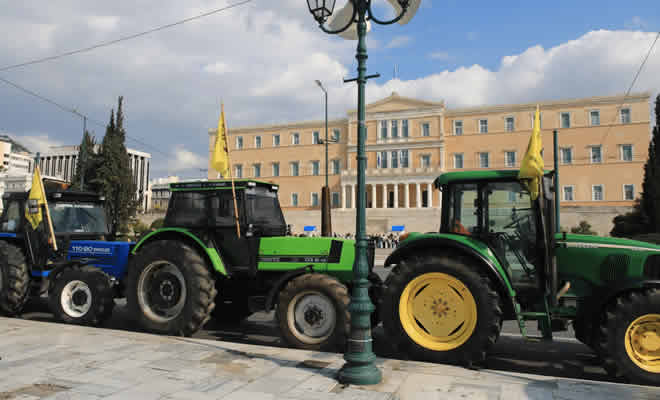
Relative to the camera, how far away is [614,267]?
539 cm

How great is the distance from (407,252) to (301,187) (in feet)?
205

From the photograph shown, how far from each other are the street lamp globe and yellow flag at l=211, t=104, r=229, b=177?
2.77 m

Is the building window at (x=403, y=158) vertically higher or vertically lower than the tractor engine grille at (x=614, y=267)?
higher

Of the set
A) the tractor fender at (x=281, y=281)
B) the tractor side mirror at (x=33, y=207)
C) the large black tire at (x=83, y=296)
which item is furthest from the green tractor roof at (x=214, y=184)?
the tractor side mirror at (x=33, y=207)

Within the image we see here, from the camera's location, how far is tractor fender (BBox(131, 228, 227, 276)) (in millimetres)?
7066

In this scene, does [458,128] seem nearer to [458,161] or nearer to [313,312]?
[458,161]

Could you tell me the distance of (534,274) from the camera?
5.72 meters

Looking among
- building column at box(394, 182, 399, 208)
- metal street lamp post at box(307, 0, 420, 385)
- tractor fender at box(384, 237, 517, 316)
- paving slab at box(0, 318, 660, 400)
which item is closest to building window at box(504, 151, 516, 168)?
building column at box(394, 182, 399, 208)

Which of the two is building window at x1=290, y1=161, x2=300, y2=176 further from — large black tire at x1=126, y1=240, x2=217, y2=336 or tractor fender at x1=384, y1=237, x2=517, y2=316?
tractor fender at x1=384, y1=237, x2=517, y2=316

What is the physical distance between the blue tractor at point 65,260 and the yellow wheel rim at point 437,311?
5.43m

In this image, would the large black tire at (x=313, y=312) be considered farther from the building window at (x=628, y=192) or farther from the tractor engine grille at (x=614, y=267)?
the building window at (x=628, y=192)

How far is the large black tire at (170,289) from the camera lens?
6.89 meters

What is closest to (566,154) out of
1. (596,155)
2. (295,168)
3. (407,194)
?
(596,155)

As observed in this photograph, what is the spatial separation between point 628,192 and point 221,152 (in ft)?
195
